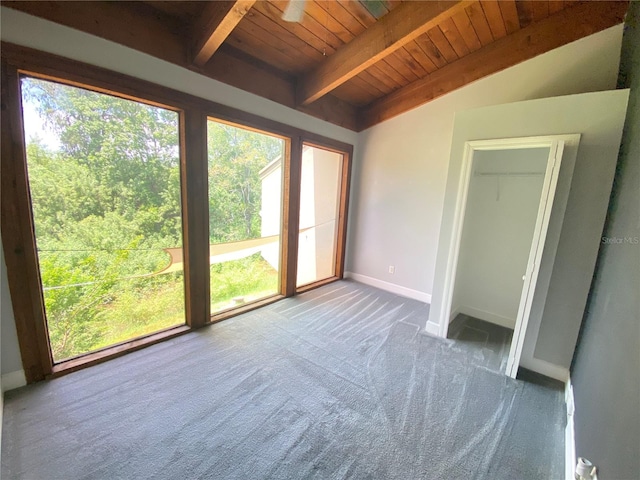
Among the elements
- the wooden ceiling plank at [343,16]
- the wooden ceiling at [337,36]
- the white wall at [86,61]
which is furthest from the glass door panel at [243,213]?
the wooden ceiling plank at [343,16]

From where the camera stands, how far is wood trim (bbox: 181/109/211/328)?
2.26m

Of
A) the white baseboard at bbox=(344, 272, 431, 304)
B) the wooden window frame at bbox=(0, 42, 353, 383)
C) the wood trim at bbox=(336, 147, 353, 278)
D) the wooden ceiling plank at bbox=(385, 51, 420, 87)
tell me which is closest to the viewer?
the wooden window frame at bbox=(0, 42, 353, 383)

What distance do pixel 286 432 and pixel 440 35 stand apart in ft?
12.1

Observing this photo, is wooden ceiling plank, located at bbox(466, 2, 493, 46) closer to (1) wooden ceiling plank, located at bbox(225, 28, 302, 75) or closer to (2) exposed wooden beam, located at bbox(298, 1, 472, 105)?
(2) exposed wooden beam, located at bbox(298, 1, 472, 105)

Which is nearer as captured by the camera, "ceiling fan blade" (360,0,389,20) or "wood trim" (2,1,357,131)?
"wood trim" (2,1,357,131)

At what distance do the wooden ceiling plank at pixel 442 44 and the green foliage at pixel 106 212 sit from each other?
2302 millimetres

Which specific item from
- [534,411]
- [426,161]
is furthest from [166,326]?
[426,161]

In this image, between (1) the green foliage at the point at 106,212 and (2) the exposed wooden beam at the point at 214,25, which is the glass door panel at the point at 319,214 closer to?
(1) the green foliage at the point at 106,212

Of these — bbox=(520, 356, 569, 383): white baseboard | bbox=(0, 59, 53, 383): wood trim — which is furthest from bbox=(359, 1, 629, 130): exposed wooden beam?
bbox=(0, 59, 53, 383): wood trim

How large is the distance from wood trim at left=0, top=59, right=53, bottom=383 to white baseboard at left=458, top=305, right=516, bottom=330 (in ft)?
13.4

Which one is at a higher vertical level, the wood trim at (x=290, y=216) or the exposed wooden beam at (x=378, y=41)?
the exposed wooden beam at (x=378, y=41)

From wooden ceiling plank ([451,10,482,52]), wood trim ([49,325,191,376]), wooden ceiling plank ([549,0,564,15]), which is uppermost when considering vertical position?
wooden ceiling plank ([549,0,564,15])

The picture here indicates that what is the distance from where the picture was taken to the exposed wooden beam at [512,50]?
7.45ft

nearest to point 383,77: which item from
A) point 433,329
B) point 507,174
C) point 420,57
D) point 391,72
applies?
point 391,72
